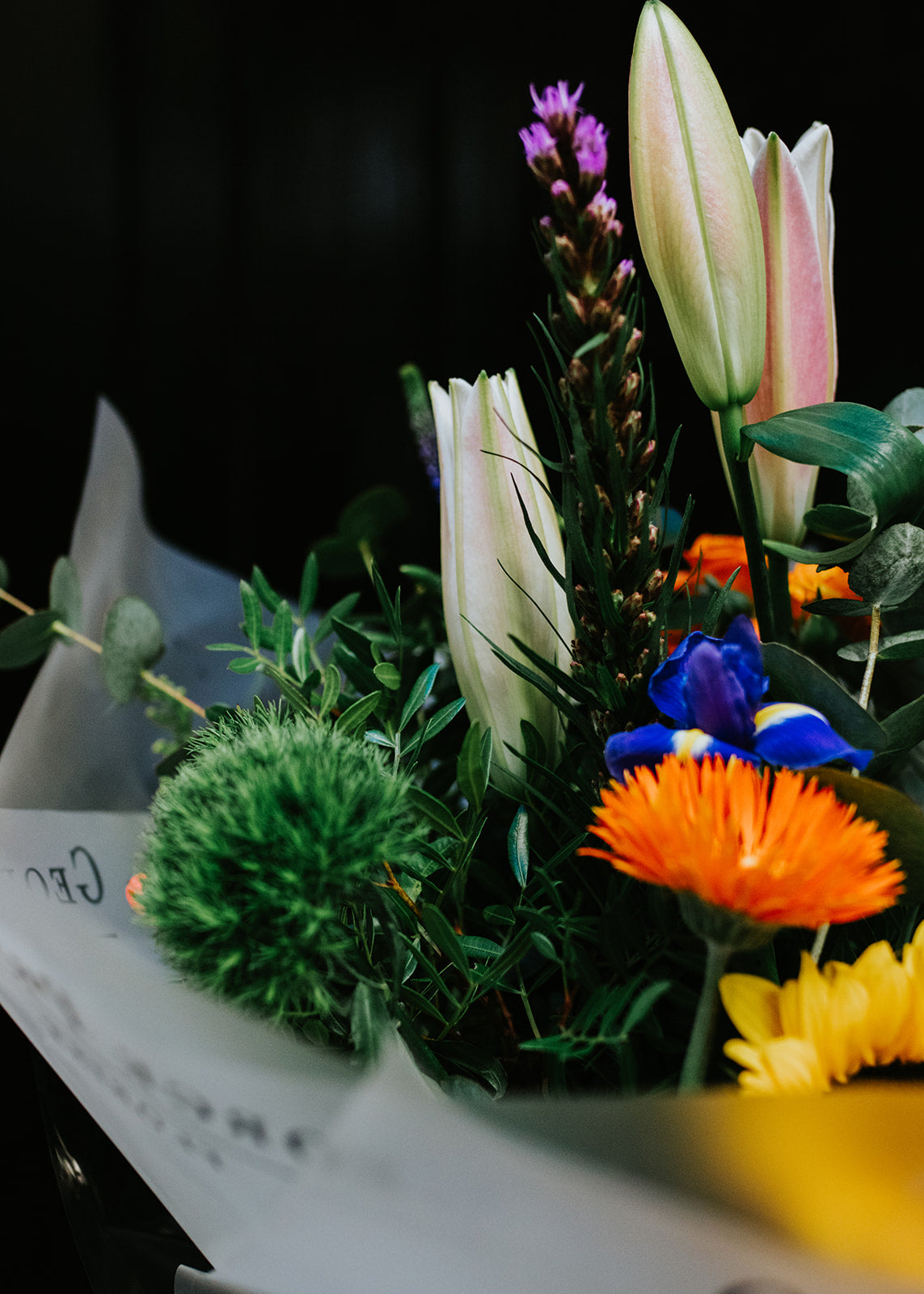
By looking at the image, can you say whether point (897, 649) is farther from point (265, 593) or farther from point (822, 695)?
point (265, 593)

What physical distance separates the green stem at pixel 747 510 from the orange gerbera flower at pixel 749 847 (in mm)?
116

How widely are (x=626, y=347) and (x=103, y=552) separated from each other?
31cm

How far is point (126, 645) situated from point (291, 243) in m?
0.47

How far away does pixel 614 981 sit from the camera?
0.26 m

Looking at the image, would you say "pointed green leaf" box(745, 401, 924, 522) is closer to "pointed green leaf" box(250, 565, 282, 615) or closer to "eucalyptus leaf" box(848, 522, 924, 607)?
"eucalyptus leaf" box(848, 522, 924, 607)

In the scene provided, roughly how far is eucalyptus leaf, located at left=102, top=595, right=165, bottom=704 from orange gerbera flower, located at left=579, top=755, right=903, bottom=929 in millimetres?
274

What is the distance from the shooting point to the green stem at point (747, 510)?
291 millimetres

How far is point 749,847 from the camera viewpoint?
0.19m

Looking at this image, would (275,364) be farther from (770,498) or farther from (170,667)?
(770,498)

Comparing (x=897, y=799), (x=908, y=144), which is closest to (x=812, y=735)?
(x=897, y=799)

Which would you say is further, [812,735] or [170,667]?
[170,667]

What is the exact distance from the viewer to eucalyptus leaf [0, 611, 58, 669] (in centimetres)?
44

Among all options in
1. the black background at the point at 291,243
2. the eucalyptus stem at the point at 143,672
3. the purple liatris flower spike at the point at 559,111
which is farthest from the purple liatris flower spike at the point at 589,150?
the black background at the point at 291,243

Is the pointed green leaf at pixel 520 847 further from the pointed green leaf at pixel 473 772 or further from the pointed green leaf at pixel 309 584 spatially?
the pointed green leaf at pixel 309 584
